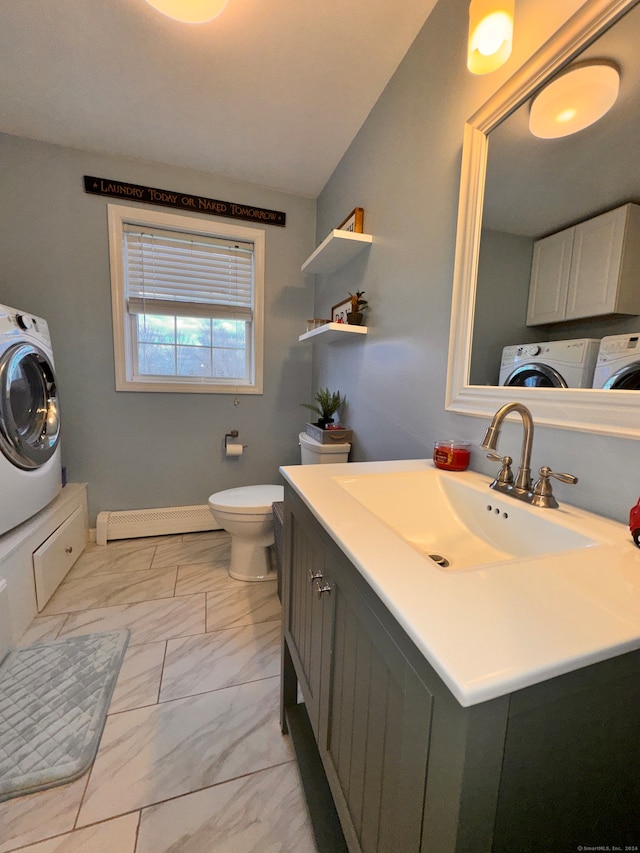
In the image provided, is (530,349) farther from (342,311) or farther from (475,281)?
(342,311)

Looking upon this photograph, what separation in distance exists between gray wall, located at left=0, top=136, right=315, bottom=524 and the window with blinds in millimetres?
93

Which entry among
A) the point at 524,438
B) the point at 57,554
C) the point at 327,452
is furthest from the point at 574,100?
the point at 57,554

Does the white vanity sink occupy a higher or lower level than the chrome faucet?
lower

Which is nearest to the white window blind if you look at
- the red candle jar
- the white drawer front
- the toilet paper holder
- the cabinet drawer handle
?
the toilet paper holder

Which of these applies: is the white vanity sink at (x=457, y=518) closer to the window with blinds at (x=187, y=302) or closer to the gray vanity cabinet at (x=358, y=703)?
the gray vanity cabinet at (x=358, y=703)

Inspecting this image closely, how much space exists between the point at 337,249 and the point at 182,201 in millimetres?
1166

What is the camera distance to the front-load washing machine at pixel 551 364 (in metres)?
0.77

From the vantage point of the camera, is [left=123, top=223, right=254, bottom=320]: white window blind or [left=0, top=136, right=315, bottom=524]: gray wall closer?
[left=0, top=136, right=315, bottom=524]: gray wall

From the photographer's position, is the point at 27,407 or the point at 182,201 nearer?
the point at 27,407

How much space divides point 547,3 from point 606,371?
0.92 m

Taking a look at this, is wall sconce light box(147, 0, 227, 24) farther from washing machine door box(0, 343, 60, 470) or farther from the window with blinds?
washing machine door box(0, 343, 60, 470)

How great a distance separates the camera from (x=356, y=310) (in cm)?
178

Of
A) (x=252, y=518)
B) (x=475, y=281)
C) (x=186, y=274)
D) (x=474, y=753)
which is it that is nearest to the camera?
(x=474, y=753)

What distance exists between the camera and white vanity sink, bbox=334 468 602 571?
2.45 ft
